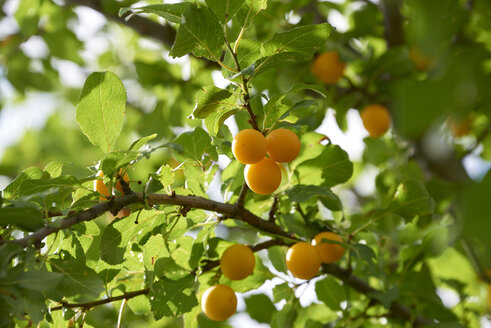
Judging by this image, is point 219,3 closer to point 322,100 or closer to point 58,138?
point 322,100

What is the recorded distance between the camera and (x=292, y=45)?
100 cm

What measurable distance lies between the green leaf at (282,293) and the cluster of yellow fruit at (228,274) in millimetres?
256

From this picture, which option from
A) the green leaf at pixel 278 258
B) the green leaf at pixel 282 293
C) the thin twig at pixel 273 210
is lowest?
the green leaf at pixel 282 293

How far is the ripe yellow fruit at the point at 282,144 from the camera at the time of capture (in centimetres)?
104

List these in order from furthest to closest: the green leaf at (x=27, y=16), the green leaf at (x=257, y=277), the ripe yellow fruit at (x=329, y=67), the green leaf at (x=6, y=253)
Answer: the green leaf at (x=27, y=16), the ripe yellow fruit at (x=329, y=67), the green leaf at (x=257, y=277), the green leaf at (x=6, y=253)

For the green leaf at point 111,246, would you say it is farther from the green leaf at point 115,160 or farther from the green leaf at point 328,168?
the green leaf at point 328,168

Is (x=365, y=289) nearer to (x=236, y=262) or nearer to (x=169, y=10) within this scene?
(x=236, y=262)

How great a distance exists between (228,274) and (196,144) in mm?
375

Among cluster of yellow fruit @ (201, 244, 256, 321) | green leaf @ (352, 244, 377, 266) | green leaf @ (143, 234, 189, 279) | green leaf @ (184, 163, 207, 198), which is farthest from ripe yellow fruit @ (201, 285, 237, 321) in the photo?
green leaf @ (352, 244, 377, 266)

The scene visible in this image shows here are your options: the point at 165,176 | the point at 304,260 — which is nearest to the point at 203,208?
the point at 165,176

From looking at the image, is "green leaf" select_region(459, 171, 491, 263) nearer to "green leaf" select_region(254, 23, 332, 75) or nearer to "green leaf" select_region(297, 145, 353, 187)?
"green leaf" select_region(254, 23, 332, 75)

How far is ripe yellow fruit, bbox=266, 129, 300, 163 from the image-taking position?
3.42ft

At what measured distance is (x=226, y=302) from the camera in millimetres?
1234

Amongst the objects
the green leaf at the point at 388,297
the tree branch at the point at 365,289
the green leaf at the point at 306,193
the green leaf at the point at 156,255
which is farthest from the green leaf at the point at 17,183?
the green leaf at the point at 388,297
